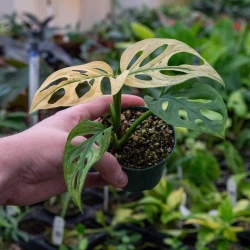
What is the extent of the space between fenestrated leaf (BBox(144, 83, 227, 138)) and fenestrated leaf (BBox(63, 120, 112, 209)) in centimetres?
11

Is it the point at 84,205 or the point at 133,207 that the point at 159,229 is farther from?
the point at 84,205

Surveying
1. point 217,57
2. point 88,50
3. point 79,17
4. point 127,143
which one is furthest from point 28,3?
point 127,143

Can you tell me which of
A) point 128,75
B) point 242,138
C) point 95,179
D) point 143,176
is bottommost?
point 242,138

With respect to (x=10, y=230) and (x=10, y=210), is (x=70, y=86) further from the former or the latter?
(x=10, y=210)

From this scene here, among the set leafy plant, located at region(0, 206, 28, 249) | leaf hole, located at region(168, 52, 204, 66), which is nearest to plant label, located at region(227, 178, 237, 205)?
leafy plant, located at region(0, 206, 28, 249)

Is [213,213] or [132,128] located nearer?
[132,128]

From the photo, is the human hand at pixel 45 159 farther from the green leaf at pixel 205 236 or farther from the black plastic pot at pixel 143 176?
the green leaf at pixel 205 236

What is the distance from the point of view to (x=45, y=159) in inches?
34.4

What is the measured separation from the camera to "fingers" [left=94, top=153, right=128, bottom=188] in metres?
0.84

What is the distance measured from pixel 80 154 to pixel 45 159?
0.45 feet

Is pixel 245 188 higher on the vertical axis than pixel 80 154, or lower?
lower

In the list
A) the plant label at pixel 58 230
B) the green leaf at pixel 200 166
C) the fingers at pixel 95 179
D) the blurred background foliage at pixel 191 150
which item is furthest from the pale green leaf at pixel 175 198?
the fingers at pixel 95 179

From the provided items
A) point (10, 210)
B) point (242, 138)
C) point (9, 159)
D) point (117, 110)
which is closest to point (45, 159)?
point (9, 159)

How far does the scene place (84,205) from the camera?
1801 mm
